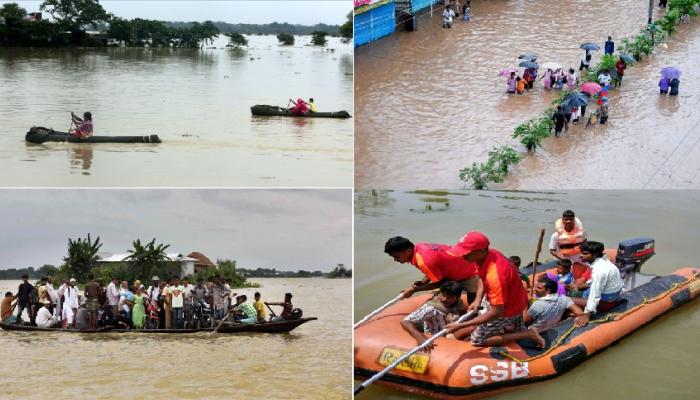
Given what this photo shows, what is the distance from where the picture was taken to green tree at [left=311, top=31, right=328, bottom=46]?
9643 mm

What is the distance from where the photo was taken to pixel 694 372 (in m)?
4.16

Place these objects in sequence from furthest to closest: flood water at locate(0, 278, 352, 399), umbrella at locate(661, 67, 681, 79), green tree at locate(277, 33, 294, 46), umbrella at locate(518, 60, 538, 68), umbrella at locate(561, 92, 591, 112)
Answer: green tree at locate(277, 33, 294, 46) < umbrella at locate(518, 60, 538, 68) < umbrella at locate(661, 67, 681, 79) < umbrella at locate(561, 92, 591, 112) < flood water at locate(0, 278, 352, 399)

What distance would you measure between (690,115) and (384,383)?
4.73 meters

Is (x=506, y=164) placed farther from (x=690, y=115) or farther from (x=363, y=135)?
(x=690, y=115)

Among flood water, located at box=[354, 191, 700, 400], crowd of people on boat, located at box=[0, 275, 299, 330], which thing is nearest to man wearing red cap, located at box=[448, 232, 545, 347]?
flood water, located at box=[354, 191, 700, 400]

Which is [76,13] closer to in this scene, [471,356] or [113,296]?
[113,296]

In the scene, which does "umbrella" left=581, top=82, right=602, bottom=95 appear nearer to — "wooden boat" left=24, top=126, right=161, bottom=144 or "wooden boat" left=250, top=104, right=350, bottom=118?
"wooden boat" left=250, top=104, right=350, bottom=118

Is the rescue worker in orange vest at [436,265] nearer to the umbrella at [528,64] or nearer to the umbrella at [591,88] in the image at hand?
the umbrella at [591,88]

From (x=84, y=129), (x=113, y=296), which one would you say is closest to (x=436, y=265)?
(x=113, y=296)

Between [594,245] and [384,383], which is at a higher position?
[594,245]

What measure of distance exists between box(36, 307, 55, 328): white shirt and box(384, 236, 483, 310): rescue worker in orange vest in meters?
2.65

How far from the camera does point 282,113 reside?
8844 mm

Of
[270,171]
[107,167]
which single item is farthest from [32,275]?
[270,171]

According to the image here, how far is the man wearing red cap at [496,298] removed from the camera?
3.53 metres
